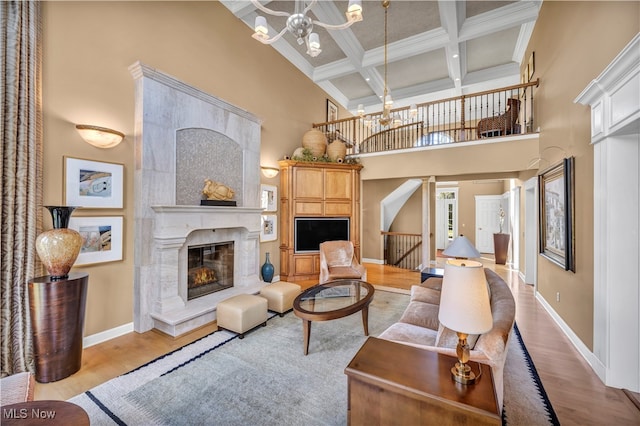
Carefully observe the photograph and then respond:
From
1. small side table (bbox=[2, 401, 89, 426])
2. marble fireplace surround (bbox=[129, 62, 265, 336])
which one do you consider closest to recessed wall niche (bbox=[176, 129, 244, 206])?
marble fireplace surround (bbox=[129, 62, 265, 336])

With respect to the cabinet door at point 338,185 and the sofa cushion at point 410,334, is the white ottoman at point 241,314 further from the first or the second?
the cabinet door at point 338,185

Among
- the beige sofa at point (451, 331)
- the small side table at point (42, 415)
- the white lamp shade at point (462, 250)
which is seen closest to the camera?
the small side table at point (42, 415)

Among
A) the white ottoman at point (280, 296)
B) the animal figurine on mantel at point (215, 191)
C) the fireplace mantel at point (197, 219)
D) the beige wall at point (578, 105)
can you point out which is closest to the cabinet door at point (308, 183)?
the fireplace mantel at point (197, 219)

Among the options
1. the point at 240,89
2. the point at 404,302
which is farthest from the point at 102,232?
the point at 404,302

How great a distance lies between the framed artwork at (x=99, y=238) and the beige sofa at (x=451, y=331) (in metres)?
3.07

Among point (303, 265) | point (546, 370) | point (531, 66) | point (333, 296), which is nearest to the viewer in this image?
point (546, 370)

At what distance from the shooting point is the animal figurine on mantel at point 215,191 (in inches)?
151

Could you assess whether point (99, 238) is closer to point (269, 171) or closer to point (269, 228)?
point (269, 228)

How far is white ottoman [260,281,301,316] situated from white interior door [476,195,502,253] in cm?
875

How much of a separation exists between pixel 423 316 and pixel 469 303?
4.92ft

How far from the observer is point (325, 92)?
290 inches

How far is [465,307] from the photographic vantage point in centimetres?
125

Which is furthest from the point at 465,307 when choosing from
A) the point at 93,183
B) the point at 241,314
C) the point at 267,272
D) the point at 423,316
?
the point at 267,272

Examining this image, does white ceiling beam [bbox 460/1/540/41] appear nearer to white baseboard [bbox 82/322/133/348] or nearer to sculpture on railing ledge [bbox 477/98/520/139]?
sculpture on railing ledge [bbox 477/98/520/139]
